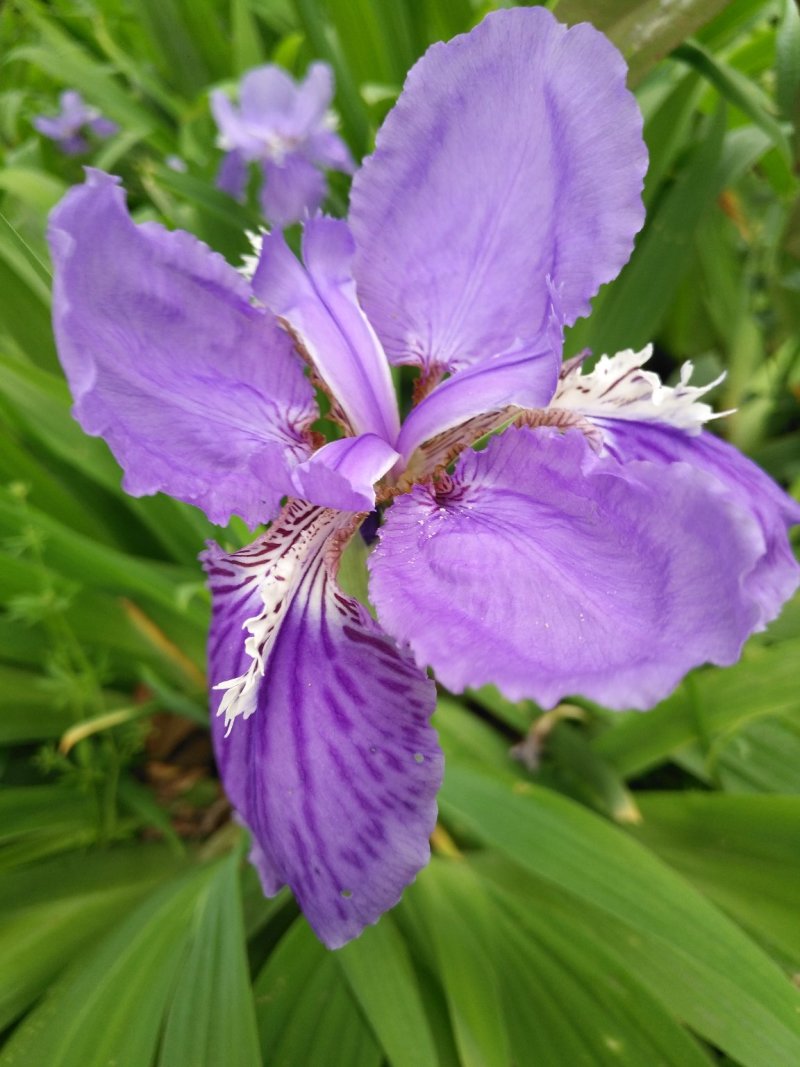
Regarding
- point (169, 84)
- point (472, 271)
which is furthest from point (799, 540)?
point (169, 84)

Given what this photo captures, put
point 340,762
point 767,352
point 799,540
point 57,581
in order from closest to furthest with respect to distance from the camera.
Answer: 1. point 340,762
2. point 57,581
3. point 799,540
4. point 767,352

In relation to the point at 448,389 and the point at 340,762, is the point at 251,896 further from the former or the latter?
the point at 448,389

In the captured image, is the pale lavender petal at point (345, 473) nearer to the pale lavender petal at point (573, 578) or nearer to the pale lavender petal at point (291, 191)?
the pale lavender petal at point (573, 578)

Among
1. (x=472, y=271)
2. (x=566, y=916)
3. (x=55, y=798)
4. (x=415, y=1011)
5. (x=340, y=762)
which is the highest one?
(x=472, y=271)

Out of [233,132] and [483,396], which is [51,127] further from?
[483,396]

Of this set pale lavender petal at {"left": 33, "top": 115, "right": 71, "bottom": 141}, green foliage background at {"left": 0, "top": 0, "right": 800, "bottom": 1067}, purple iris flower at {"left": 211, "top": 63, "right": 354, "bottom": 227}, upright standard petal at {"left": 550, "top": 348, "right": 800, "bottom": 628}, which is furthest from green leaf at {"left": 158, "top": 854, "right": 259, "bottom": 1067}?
pale lavender petal at {"left": 33, "top": 115, "right": 71, "bottom": 141}

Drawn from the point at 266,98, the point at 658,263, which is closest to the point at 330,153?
the point at 266,98

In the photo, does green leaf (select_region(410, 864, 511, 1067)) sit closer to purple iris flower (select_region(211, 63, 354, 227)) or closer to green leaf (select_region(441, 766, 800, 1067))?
green leaf (select_region(441, 766, 800, 1067))

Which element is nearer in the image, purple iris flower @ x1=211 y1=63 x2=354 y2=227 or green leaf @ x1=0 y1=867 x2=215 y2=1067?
green leaf @ x1=0 y1=867 x2=215 y2=1067
